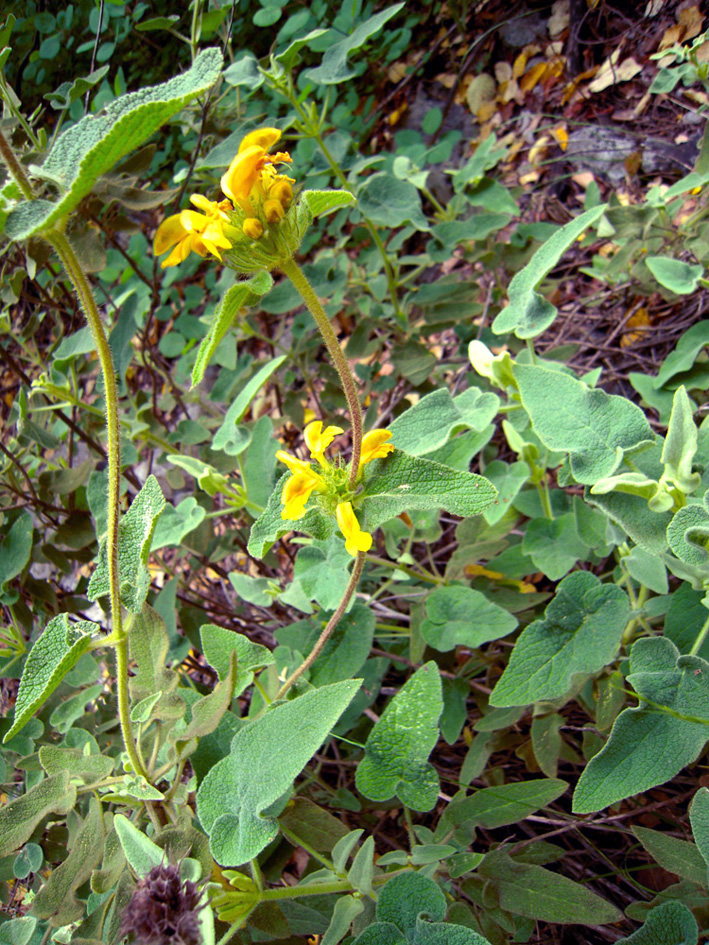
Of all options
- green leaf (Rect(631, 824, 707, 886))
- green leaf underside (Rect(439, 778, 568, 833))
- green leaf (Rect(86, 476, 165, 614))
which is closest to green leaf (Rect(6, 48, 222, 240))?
green leaf (Rect(86, 476, 165, 614))

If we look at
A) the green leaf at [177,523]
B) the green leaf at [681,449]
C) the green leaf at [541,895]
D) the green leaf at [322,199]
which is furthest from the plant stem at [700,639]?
A: the green leaf at [177,523]

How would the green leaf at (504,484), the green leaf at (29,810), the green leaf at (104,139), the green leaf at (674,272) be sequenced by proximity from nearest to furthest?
the green leaf at (104,139), the green leaf at (29,810), the green leaf at (504,484), the green leaf at (674,272)

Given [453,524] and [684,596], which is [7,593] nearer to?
[453,524]

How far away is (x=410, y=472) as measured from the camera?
0.70 metres

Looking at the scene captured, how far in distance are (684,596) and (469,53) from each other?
2084 millimetres

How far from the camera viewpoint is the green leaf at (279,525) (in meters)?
0.73

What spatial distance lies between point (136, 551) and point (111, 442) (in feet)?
0.60

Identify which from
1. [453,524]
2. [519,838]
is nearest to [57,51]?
[453,524]

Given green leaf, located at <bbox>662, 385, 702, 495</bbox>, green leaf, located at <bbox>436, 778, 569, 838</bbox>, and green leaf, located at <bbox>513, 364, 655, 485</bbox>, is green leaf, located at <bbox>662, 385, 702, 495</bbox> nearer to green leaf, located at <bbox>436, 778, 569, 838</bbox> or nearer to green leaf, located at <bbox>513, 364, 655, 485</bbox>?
green leaf, located at <bbox>513, 364, 655, 485</bbox>

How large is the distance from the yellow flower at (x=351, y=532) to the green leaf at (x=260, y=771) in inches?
5.4

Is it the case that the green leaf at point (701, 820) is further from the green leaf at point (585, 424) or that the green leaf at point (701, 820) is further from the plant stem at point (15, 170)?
the plant stem at point (15, 170)

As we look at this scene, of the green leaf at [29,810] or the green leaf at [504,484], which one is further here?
the green leaf at [504,484]

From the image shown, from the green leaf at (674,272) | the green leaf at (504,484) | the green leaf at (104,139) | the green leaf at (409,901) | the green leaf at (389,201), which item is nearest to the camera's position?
the green leaf at (104,139)

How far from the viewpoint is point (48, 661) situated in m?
0.66
